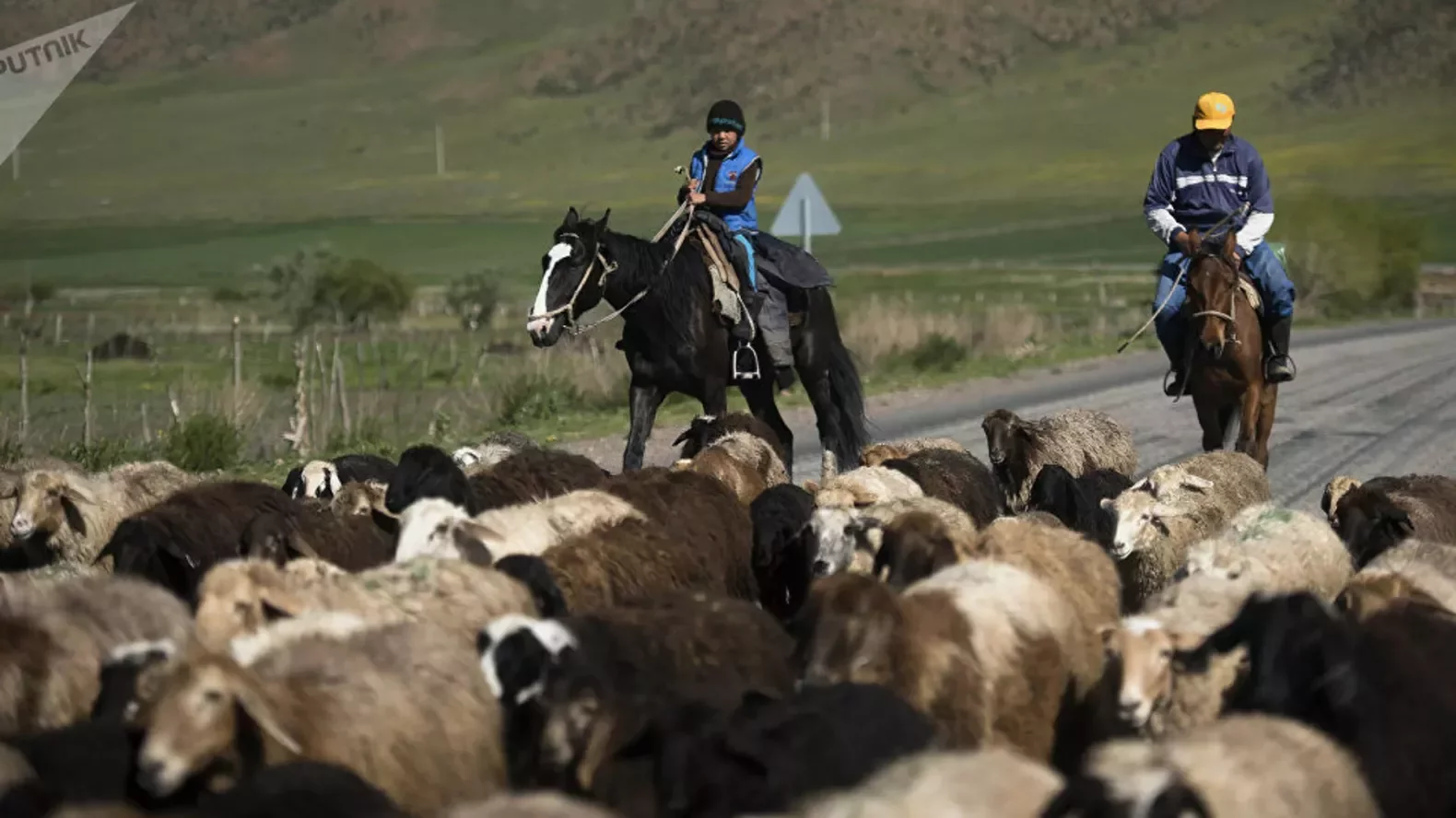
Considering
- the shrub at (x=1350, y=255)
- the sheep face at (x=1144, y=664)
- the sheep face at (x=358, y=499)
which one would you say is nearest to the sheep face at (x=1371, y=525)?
the sheep face at (x=1144, y=664)

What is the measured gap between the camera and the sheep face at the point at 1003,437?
1331 cm

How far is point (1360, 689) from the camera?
7.01 m

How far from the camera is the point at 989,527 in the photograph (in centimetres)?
945

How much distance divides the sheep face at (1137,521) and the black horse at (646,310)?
413 centimetres

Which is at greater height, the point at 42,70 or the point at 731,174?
the point at 42,70

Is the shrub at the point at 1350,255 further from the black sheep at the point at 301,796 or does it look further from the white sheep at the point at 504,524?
the black sheep at the point at 301,796

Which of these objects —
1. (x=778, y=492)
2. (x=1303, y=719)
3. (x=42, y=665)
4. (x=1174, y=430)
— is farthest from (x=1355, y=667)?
(x=1174, y=430)

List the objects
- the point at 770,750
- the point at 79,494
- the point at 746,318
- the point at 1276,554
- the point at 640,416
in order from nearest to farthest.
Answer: the point at 770,750 → the point at 1276,554 → the point at 79,494 → the point at 640,416 → the point at 746,318

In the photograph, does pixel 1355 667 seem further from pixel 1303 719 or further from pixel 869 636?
pixel 869 636

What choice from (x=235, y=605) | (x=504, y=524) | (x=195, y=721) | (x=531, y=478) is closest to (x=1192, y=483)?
(x=531, y=478)

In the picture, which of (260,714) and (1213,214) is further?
(1213,214)

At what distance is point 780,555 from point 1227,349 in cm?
499

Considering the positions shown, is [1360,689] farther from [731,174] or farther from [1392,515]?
[731,174]

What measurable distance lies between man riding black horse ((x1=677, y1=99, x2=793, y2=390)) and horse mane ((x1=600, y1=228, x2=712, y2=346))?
0.37 m
